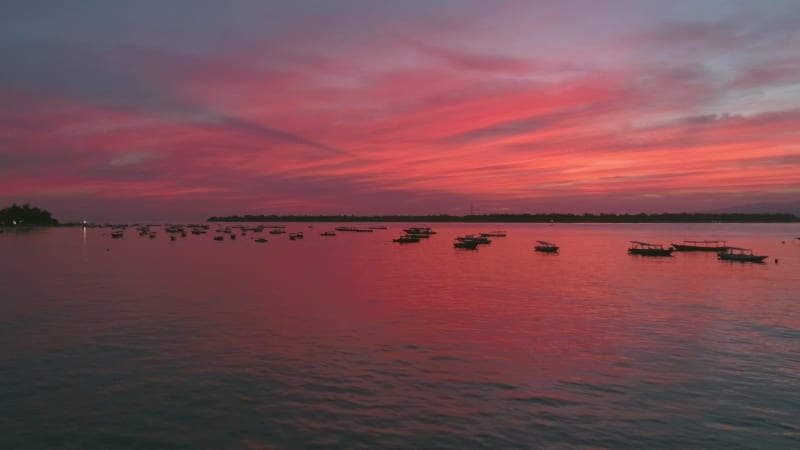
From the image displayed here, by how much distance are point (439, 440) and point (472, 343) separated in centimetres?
1214

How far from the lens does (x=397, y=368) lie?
72.3 feet

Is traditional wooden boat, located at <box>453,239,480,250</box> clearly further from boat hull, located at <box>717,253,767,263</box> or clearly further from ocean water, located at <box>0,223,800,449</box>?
ocean water, located at <box>0,223,800,449</box>

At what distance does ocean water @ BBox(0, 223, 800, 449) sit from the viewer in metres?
15.6

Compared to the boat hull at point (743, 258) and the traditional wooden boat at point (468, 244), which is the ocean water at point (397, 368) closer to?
the boat hull at point (743, 258)

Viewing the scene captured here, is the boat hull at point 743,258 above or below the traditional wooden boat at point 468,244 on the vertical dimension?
below

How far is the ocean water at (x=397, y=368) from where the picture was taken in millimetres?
15562

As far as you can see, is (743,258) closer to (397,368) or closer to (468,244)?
(468,244)

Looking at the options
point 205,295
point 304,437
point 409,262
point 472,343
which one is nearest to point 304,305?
point 205,295

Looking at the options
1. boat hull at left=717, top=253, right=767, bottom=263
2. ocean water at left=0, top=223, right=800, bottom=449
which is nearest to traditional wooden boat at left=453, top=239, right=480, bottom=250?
boat hull at left=717, top=253, right=767, bottom=263

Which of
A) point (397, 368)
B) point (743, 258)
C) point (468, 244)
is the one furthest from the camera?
point (468, 244)

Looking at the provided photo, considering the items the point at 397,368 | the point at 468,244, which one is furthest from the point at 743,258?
the point at 397,368

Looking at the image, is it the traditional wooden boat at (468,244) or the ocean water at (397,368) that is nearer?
the ocean water at (397,368)

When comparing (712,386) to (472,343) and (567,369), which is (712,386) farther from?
(472,343)

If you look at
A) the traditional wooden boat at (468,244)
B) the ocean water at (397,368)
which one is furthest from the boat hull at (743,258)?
the traditional wooden boat at (468,244)
